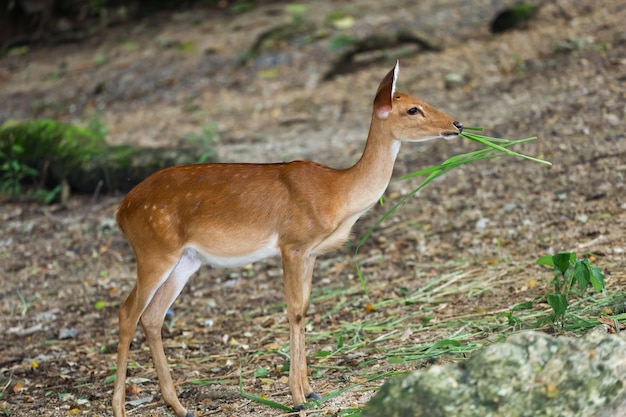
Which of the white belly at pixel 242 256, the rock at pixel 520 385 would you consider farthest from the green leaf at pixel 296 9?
the rock at pixel 520 385

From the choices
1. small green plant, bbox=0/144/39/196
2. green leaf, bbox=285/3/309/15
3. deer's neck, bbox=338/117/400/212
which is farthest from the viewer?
green leaf, bbox=285/3/309/15

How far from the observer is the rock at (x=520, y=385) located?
12.4 feet

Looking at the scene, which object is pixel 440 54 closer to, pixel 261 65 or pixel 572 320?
pixel 261 65

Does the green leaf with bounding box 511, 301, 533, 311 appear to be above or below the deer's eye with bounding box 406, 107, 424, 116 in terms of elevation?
below

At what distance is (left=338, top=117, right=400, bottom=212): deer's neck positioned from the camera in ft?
17.1

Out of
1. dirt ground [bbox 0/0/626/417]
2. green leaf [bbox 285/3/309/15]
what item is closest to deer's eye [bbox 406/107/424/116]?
dirt ground [bbox 0/0/626/417]

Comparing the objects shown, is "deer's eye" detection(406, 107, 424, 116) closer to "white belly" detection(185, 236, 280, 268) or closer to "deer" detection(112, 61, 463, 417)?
"deer" detection(112, 61, 463, 417)

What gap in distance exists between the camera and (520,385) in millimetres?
3834

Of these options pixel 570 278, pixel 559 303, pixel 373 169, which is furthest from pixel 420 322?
pixel 373 169

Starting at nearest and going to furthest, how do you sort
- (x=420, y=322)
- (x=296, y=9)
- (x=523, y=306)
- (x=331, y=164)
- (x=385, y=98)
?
(x=385, y=98), (x=523, y=306), (x=420, y=322), (x=331, y=164), (x=296, y=9)

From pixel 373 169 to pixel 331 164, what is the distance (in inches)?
176

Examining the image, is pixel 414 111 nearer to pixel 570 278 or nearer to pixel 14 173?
pixel 570 278

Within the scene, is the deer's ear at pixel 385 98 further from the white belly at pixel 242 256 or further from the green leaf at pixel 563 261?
the green leaf at pixel 563 261

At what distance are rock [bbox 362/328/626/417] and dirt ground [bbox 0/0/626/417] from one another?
1304 millimetres
